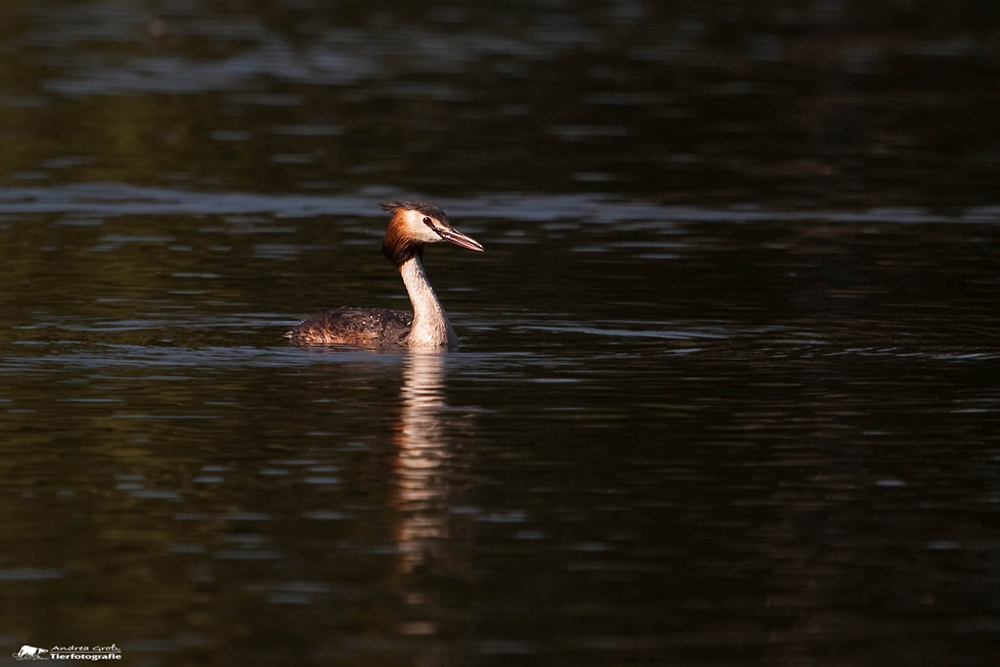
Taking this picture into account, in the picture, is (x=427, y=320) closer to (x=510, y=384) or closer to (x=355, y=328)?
(x=355, y=328)

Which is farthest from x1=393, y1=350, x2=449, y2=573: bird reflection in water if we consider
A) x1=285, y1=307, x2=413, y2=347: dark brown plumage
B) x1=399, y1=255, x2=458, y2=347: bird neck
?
x1=285, y1=307, x2=413, y2=347: dark brown plumage

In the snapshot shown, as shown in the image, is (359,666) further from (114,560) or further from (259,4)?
(259,4)

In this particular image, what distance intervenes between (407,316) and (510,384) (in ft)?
8.61

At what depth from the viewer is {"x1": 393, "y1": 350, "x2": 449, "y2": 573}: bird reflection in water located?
13875 millimetres

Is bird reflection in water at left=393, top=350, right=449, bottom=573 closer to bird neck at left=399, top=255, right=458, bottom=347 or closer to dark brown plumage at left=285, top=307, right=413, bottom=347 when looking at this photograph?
bird neck at left=399, top=255, right=458, bottom=347

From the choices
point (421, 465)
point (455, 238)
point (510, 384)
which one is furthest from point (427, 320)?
point (421, 465)

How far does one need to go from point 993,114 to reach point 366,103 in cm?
1200

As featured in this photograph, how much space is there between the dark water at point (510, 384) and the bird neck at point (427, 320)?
27 cm

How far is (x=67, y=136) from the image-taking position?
38.9 metres

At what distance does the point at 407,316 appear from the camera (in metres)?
21.3

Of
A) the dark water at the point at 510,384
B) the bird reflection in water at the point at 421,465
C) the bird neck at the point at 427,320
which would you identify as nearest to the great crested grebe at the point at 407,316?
the bird neck at the point at 427,320

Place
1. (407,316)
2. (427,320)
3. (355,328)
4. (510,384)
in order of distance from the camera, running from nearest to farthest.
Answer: (510,384) → (427,320) → (355,328) → (407,316)

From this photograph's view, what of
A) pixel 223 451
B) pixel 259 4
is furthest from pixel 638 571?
pixel 259 4

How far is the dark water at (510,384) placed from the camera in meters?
12.6
